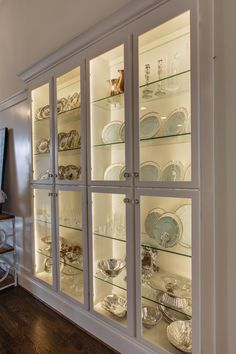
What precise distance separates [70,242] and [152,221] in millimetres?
976

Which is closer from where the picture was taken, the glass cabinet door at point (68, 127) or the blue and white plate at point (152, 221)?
the blue and white plate at point (152, 221)

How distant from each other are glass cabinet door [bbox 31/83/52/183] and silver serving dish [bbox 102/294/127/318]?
1207 millimetres

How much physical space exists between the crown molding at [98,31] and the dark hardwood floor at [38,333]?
226 centimetres

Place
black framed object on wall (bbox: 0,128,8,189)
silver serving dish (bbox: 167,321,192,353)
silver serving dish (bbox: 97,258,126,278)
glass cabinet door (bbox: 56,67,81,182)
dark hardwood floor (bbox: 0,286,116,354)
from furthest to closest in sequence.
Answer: black framed object on wall (bbox: 0,128,8,189) → glass cabinet door (bbox: 56,67,81,182) → silver serving dish (bbox: 97,258,126,278) → dark hardwood floor (bbox: 0,286,116,354) → silver serving dish (bbox: 167,321,192,353)

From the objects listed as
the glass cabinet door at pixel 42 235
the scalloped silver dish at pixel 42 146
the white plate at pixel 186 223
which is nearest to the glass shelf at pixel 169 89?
the white plate at pixel 186 223

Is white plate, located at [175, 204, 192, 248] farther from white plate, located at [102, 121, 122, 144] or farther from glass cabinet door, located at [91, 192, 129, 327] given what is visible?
white plate, located at [102, 121, 122, 144]

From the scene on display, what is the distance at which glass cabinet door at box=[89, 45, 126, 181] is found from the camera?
1.74 metres

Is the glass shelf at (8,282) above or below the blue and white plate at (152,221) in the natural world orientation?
below

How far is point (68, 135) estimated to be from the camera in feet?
6.94

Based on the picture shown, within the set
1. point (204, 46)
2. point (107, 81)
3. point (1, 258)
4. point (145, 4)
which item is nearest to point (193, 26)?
point (204, 46)

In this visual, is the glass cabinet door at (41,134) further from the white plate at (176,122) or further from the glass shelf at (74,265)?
the white plate at (176,122)

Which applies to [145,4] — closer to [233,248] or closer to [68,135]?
[68,135]

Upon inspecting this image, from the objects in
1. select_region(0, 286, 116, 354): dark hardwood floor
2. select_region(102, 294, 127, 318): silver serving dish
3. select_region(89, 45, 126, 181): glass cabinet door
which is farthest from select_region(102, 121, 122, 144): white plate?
select_region(0, 286, 116, 354): dark hardwood floor

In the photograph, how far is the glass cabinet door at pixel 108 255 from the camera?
175 centimetres
